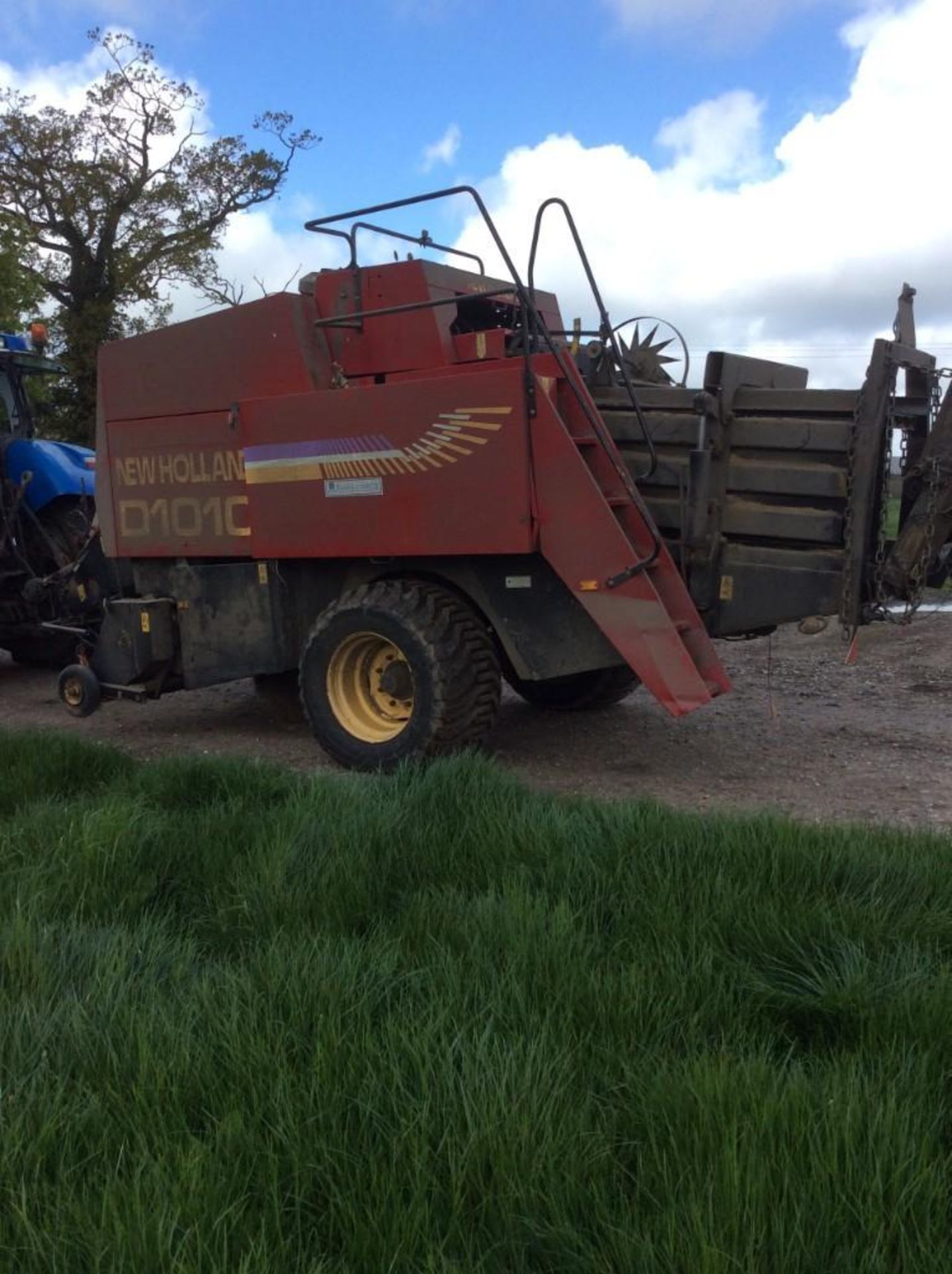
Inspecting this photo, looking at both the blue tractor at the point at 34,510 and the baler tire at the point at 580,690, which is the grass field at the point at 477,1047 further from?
the blue tractor at the point at 34,510

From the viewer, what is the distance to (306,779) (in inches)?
189

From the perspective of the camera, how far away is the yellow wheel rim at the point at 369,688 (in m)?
6.00

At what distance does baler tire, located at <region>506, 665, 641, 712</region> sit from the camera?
7016mm

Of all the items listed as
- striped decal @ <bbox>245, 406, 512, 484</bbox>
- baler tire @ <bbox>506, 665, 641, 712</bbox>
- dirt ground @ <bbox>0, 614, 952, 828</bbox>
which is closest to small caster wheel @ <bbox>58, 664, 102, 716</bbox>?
dirt ground @ <bbox>0, 614, 952, 828</bbox>

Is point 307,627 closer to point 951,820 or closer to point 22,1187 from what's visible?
point 951,820

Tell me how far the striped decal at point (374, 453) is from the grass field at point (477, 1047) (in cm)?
216

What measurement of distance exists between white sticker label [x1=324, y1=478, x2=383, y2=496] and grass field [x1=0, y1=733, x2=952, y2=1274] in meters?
2.30

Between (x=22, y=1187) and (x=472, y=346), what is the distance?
4.56 meters

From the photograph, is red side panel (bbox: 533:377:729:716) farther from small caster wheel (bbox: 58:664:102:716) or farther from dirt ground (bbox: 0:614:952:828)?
small caster wheel (bbox: 58:664:102:716)

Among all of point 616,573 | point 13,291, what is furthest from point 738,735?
point 13,291

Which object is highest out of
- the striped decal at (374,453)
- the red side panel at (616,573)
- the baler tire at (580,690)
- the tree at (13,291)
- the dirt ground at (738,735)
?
the tree at (13,291)

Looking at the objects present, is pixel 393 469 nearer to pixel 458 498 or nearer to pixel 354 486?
pixel 354 486

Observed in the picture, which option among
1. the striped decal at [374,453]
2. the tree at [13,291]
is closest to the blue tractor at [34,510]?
the striped decal at [374,453]

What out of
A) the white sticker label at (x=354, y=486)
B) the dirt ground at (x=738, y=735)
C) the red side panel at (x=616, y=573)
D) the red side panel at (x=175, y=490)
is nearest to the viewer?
the red side panel at (x=616, y=573)
